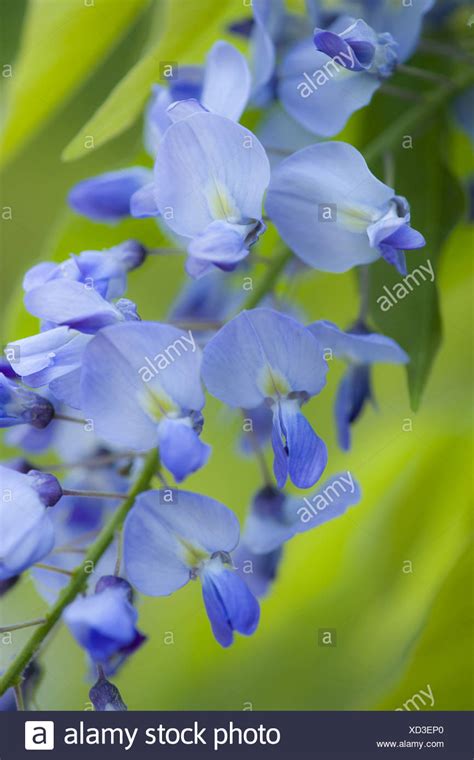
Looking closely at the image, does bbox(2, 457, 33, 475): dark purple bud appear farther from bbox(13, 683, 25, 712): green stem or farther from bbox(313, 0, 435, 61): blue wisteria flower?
bbox(313, 0, 435, 61): blue wisteria flower

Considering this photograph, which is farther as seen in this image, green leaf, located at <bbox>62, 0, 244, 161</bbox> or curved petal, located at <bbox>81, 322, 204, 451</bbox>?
green leaf, located at <bbox>62, 0, 244, 161</bbox>

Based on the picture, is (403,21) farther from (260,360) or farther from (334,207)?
(260,360)

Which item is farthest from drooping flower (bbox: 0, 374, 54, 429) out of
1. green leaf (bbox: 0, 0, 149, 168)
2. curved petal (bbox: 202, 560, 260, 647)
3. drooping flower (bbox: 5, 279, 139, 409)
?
green leaf (bbox: 0, 0, 149, 168)

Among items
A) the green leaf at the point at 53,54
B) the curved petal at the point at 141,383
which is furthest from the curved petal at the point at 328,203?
the green leaf at the point at 53,54

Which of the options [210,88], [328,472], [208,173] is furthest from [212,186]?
[328,472]

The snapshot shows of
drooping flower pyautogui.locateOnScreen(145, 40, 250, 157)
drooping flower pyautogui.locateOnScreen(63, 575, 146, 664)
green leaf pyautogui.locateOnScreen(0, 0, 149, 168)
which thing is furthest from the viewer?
green leaf pyautogui.locateOnScreen(0, 0, 149, 168)

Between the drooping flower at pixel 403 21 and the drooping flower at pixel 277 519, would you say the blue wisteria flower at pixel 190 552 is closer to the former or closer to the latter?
the drooping flower at pixel 277 519
